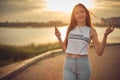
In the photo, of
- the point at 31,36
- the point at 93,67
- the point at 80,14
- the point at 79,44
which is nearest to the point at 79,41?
the point at 79,44

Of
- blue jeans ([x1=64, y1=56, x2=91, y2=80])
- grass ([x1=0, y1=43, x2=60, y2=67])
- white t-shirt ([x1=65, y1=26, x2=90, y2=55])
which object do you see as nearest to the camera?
blue jeans ([x1=64, y1=56, x2=91, y2=80])

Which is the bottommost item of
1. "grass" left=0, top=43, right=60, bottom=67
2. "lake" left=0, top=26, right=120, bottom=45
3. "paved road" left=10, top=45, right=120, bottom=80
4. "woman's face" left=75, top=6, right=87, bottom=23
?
"paved road" left=10, top=45, right=120, bottom=80

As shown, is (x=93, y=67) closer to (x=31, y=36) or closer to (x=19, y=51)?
(x=31, y=36)

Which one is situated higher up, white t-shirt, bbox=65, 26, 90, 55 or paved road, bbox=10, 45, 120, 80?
white t-shirt, bbox=65, 26, 90, 55

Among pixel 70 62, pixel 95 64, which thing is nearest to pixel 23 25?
pixel 95 64

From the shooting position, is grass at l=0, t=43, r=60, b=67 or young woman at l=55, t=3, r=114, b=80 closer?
young woman at l=55, t=3, r=114, b=80

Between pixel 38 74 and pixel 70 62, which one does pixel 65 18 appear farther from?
pixel 70 62

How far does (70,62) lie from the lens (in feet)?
11.7

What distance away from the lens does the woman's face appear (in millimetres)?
3742

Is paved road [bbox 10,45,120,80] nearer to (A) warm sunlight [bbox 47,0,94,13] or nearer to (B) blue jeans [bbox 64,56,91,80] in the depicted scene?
(A) warm sunlight [bbox 47,0,94,13]

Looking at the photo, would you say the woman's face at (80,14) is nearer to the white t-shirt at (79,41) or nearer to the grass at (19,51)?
the white t-shirt at (79,41)

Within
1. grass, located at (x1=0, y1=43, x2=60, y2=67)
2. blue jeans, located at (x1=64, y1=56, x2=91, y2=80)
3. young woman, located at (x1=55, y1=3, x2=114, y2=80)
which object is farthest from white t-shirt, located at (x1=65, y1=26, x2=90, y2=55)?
grass, located at (x1=0, y1=43, x2=60, y2=67)

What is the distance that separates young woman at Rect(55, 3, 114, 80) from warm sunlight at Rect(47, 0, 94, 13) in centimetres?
72

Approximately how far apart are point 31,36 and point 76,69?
1.24 meters
